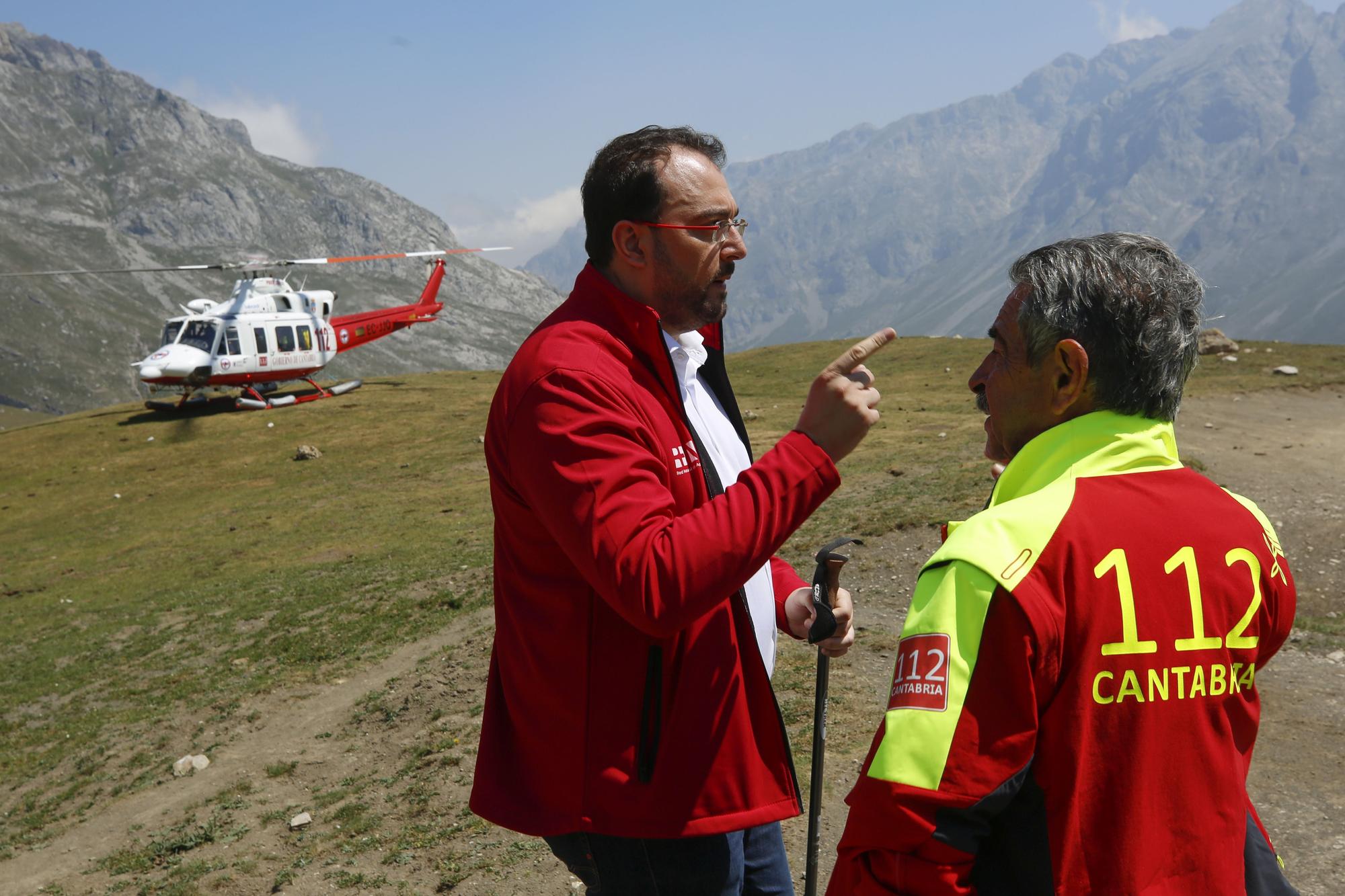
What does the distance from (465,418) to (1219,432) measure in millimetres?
19818

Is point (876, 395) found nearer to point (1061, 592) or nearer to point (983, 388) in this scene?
point (983, 388)

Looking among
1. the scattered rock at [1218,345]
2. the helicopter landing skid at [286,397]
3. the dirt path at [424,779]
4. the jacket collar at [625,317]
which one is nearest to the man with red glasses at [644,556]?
the jacket collar at [625,317]

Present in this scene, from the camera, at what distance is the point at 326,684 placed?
10.0m

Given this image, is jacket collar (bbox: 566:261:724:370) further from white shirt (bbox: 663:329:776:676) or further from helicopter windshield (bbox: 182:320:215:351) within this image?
helicopter windshield (bbox: 182:320:215:351)

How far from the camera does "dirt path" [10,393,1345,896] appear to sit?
18.7 feet

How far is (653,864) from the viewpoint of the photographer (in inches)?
99.1


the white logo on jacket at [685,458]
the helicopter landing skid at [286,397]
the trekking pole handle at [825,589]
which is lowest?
the helicopter landing skid at [286,397]

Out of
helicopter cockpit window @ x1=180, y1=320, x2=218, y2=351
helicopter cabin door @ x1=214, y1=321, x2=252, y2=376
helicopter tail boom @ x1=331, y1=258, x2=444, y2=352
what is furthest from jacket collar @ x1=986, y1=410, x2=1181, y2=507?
helicopter tail boom @ x1=331, y1=258, x2=444, y2=352

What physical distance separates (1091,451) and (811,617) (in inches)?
48.1

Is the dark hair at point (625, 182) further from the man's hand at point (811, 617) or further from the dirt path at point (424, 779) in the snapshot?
the dirt path at point (424, 779)

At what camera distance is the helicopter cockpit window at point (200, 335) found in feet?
105

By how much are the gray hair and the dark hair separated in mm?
1043

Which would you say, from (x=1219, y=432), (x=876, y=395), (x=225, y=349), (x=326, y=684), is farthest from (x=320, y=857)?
(x=225, y=349)

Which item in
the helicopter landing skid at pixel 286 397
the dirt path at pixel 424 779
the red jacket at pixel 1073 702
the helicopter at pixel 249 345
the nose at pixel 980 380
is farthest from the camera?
the helicopter landing skid at pixel 286 397
